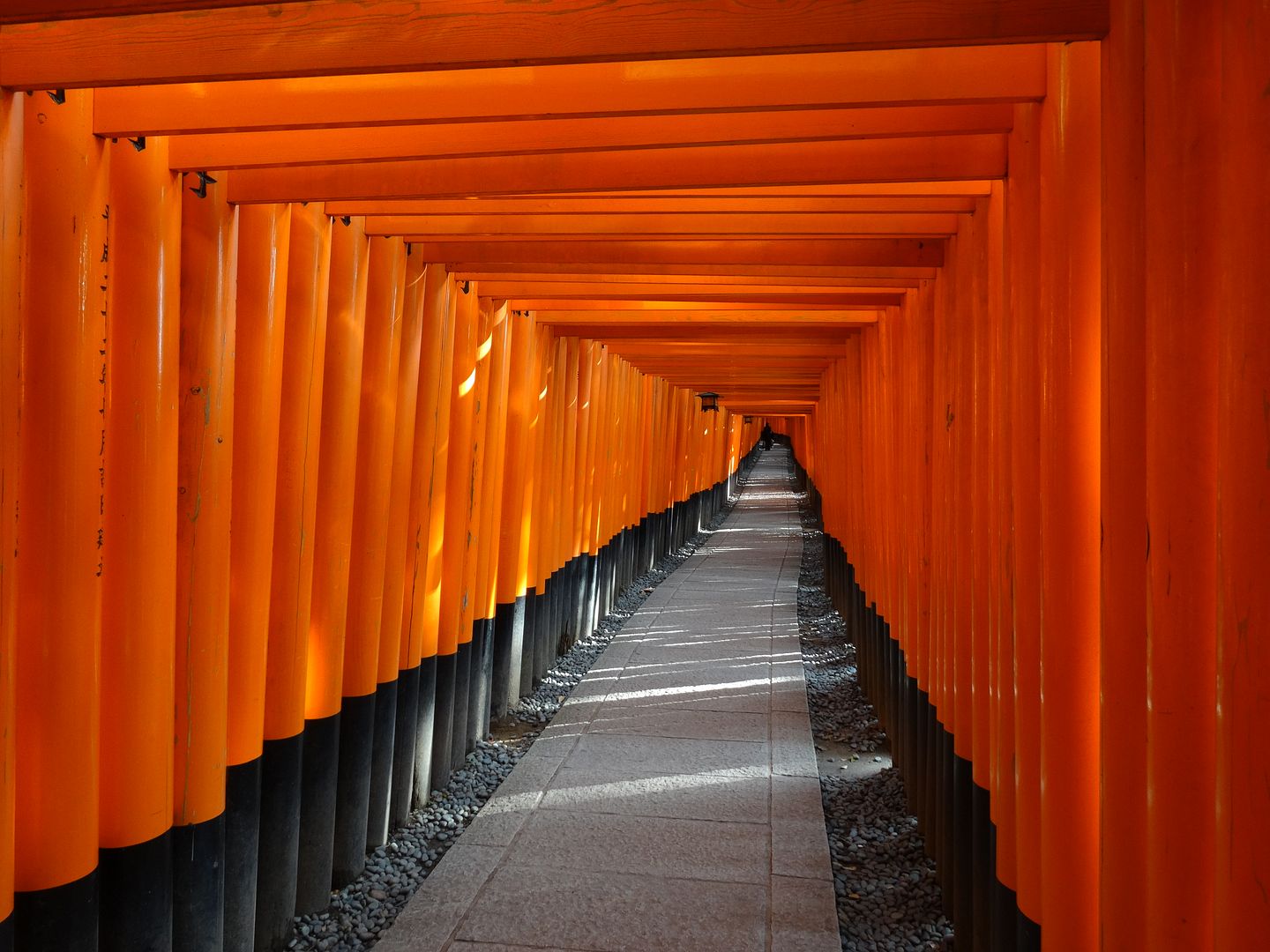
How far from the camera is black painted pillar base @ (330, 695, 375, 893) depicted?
15.0 ft

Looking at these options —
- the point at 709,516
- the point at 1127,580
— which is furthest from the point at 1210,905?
the point at 709,516

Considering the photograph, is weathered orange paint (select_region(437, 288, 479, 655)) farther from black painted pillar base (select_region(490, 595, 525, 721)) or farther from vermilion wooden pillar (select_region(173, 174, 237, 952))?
vermilion wooden pillar (select_region(173, 174, 237, 952))

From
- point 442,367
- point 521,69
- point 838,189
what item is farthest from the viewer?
point 442,367

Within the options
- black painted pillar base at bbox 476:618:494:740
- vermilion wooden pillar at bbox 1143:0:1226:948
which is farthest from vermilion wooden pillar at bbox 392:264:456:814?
vermilion wooden pillar at bbox 1143:0:1226:948

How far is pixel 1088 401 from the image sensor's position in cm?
241

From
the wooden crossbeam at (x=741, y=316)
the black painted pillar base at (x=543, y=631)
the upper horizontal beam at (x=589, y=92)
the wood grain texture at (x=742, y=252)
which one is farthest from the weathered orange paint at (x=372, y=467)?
the black painted pillar base at (x=543, y=631)

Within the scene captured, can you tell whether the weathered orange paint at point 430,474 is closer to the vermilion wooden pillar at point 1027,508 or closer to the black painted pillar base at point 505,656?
the black painted pillar base at point 505,656

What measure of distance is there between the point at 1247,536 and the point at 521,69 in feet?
6.69

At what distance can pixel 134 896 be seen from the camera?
2992 mm

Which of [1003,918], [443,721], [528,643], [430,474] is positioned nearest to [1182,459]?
[1003,918]

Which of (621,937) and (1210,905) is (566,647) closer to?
(621,937)

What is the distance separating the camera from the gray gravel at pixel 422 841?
412cm

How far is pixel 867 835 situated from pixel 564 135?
4025 mm

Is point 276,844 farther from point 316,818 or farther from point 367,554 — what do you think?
point 367,554
